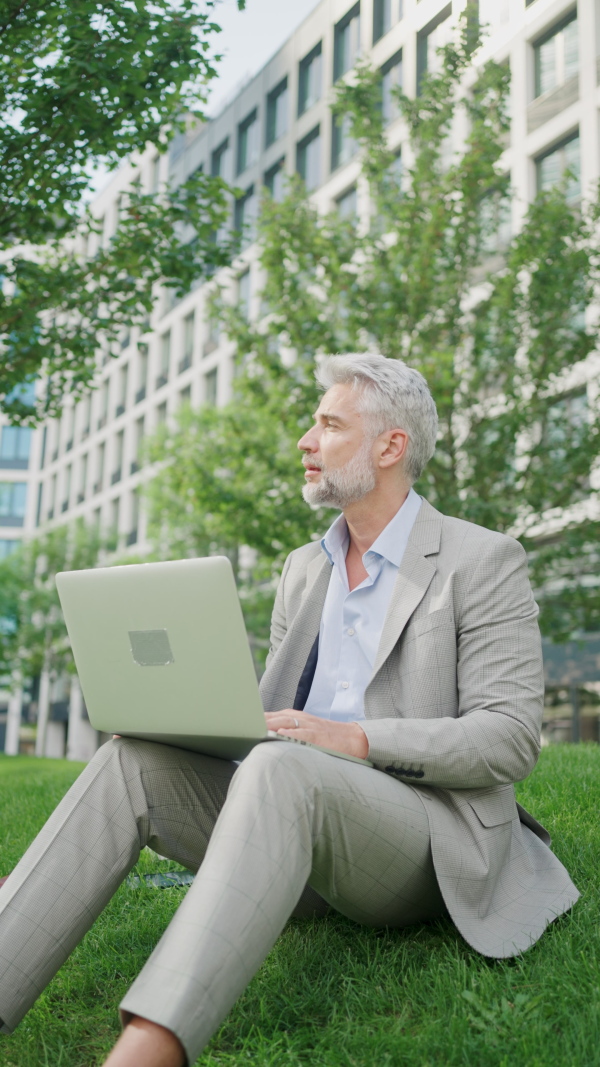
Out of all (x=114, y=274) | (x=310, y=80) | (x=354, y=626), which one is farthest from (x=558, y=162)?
(x=354, y=626)

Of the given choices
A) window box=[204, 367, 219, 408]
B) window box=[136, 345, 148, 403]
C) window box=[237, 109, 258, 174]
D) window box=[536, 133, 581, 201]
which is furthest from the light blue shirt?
window box=[136, 345, 148, 403]

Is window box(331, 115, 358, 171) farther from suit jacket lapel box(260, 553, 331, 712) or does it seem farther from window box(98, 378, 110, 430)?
suit jacket lapel box(260, 553, 331, 712)

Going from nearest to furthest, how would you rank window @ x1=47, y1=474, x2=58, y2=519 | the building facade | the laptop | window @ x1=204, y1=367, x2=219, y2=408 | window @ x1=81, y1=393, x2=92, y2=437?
the laptop, the building facade, window @ x1=204, y1=367, x2=219, y2=408, window @ x1=81, y1=393, x2=92, y2=437, window @ x1=47, y1=474, x2=58, y2=519

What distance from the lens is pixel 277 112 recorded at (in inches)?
1313

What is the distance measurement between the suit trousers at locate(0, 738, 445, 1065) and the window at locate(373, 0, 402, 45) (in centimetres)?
1796

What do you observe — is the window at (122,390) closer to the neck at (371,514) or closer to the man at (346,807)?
the neck at (371,514)

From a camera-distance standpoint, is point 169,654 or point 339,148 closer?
point 169,654

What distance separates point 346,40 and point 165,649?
91.0 feet

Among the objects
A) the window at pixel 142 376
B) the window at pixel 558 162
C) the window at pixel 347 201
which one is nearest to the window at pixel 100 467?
the window at pixel 142 376

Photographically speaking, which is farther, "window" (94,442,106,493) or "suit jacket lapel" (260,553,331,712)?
"window" (94,442,106,493)

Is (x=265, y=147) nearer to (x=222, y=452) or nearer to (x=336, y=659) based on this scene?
(x=222, y=452)

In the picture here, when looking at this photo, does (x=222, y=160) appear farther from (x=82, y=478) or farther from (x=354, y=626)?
(x=354, y=626)

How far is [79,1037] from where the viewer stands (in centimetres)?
262

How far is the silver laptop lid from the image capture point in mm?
2406
